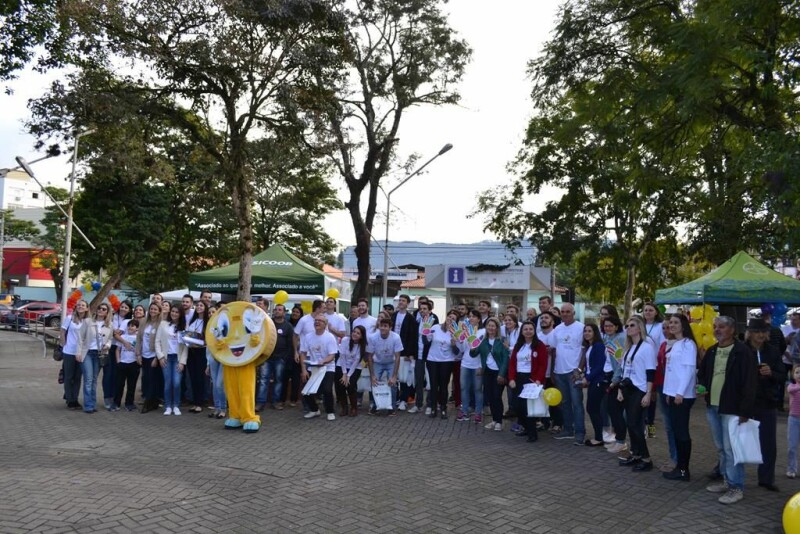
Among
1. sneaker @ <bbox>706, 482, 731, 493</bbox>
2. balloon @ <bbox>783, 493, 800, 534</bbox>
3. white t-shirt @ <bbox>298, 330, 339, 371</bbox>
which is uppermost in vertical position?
white t-shirt @ <bbox>298, 330, 339, 371</bbox>

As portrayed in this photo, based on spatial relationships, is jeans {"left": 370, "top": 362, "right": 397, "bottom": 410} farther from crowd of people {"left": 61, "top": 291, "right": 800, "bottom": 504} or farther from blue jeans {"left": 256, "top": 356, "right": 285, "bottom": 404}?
blue jeans {"left": 256, "top": 356, "right": 285, "bottom": 404}

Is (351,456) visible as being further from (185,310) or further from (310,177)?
(310,177)

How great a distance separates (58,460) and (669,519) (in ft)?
20.3

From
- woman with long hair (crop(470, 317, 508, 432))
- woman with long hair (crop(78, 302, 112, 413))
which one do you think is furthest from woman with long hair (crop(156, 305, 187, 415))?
woman with long hair (crop(470, 317, 508, 432))

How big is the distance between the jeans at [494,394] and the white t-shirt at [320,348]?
239cm

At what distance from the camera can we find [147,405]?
10.8 meters

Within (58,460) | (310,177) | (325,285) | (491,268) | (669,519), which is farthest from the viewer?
(310,177)

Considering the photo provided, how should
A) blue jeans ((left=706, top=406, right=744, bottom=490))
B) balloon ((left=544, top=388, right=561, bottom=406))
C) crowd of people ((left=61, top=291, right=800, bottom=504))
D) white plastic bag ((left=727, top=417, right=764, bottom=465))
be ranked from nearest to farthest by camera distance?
white plastic bag ((left=727, top=417, right=764, bottom=465))
blue jeans ((left=706, top=406, right=744, bottom=490))
crowd of people ((left=61, top=291, right=800, bottom=504))
balloon ((left=544, top=388, right=561, bottom=406))

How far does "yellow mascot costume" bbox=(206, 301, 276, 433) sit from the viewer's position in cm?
920

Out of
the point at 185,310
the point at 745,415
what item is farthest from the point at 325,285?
the point at 745,415

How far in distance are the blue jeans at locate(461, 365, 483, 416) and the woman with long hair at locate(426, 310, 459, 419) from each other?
1.20 ft

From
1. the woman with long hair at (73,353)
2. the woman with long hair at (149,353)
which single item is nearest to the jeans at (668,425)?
the woman with long hair at (149,353)

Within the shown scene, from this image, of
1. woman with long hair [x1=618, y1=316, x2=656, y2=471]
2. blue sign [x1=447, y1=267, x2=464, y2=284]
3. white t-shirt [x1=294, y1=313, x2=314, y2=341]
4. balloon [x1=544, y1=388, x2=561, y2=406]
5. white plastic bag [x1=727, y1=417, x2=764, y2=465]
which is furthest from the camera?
blue sign [x1=447, y1=267, x2=464, y2=284]

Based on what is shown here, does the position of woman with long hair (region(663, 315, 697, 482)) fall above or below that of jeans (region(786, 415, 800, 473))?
above
